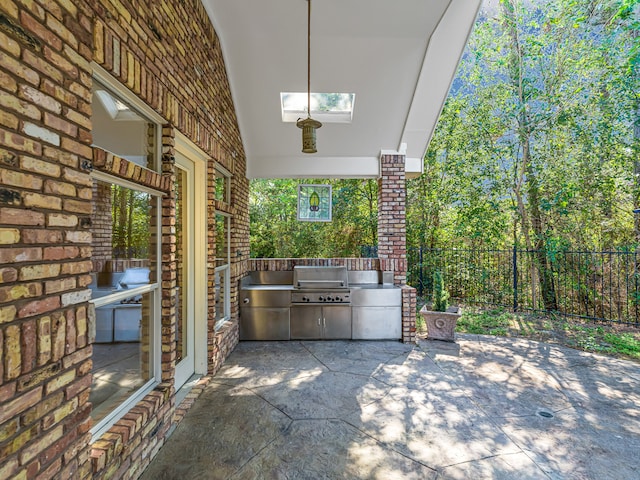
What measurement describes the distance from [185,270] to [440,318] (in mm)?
3657

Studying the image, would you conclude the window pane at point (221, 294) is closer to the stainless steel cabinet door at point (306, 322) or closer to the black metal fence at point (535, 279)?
the stainless steel cabinet door at point (306, 322)

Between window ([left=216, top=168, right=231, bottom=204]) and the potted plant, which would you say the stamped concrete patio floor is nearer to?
the potted plant

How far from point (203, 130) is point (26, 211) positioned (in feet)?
7.24

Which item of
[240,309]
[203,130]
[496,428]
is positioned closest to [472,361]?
[496,428]

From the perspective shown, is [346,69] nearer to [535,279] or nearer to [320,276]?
[320,276]

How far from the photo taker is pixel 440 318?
16.1 feet

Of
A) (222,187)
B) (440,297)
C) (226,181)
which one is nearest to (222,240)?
(222,187)

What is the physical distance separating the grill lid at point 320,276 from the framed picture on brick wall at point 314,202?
3.40ft

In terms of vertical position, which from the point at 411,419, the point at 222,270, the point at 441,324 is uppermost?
the point at 222,270

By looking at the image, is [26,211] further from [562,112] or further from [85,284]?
[562,112]

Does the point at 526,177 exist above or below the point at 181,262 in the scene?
above

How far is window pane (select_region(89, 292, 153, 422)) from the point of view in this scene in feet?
6.04

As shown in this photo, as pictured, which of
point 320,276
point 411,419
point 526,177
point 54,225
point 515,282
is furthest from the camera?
point 526,177

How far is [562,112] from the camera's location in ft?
21.7
